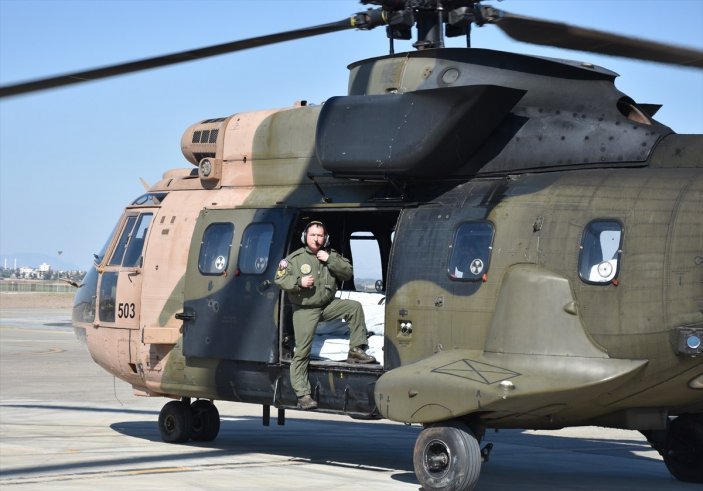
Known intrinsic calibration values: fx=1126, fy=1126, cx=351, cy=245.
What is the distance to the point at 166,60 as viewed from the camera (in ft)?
31.6

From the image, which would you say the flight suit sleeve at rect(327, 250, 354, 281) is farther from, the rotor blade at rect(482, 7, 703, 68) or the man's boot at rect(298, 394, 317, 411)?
the rotor blade at rect(482, 7, 703, 68)

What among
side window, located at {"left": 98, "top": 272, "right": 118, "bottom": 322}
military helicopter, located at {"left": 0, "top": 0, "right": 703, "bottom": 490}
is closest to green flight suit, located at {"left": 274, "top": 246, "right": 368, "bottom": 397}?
military helicopter, located at {"left": 0, "top": 0, "right": 703, "bottom": 490}

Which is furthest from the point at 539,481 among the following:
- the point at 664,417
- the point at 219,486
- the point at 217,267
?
the point at 217,267

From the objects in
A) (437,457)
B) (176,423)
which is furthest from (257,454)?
(437,457)

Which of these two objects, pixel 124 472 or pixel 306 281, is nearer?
pixel 124 472

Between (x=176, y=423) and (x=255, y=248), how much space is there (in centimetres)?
276

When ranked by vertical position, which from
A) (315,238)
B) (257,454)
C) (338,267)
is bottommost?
(257,454)

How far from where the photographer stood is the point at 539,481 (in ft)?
37.7

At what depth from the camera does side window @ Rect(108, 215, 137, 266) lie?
14.2m

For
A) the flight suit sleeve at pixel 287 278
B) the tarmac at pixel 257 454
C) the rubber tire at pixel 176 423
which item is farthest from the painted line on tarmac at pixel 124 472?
the flight suit sleeve at pixel 287 278

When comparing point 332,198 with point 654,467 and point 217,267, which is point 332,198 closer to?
point 217,267

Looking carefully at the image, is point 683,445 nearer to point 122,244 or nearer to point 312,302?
point 312,302

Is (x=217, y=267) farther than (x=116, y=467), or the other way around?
(x=217, y=267)

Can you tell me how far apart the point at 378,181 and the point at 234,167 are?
2332 millimetres
